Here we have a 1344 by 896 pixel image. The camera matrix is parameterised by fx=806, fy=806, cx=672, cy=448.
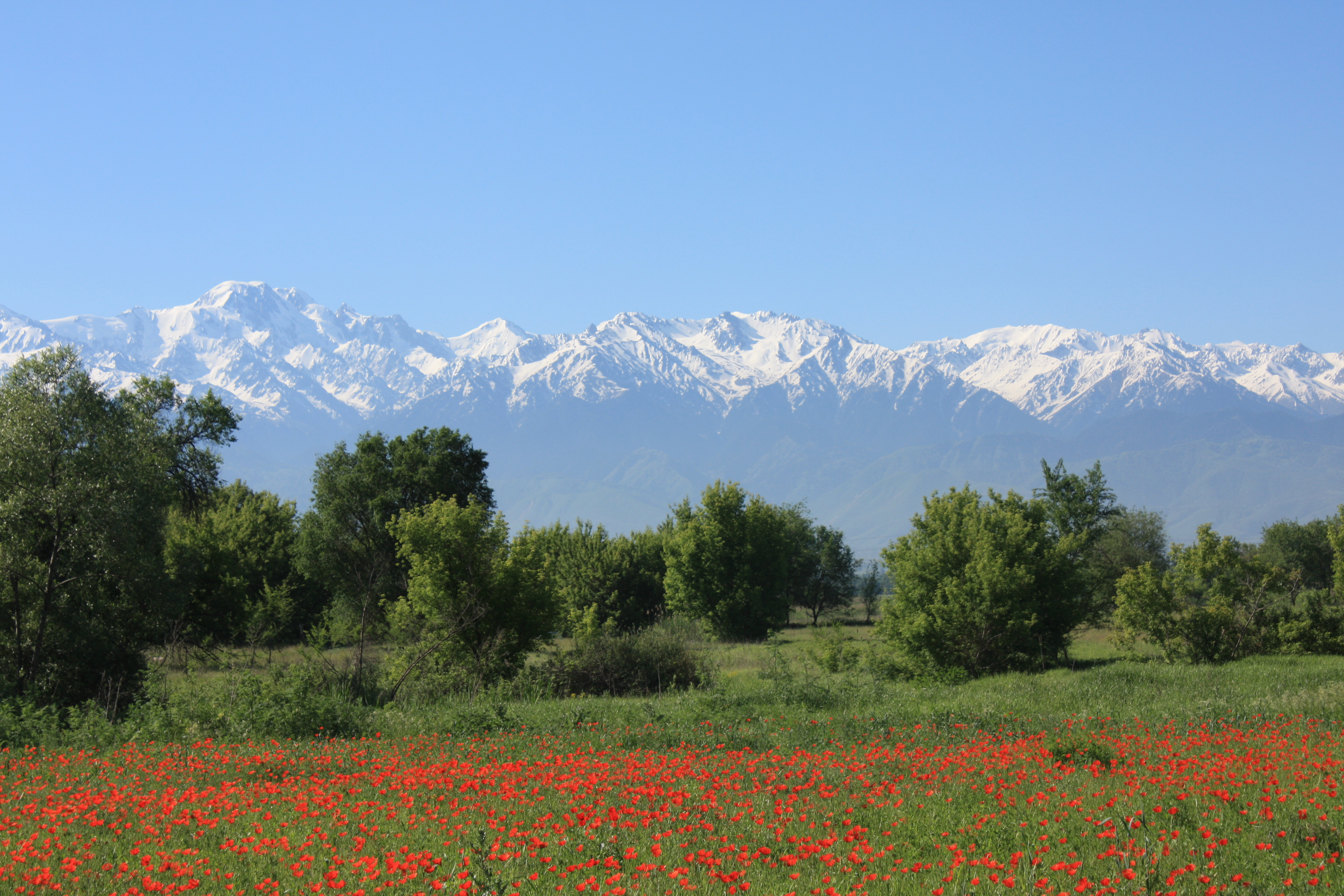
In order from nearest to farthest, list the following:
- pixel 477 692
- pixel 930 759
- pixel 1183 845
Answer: pixel 1183 845
pixel 930 759
pixel 477 692

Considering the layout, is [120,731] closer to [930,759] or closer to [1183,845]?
[930,759]

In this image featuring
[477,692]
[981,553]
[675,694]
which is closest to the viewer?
[477,692]

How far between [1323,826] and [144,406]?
3625cm

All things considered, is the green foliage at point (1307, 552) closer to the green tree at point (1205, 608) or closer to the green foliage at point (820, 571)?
the green foliage at point (820, 571)

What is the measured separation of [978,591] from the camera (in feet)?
91.9

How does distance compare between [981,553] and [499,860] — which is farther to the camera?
[981,553]

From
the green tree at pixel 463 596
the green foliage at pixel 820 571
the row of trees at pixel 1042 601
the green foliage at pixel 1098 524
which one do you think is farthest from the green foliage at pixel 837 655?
the green foliage at pixel 820 571

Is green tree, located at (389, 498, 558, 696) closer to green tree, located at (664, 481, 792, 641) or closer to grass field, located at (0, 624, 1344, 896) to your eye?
grass field, located at (0, 624, 1344, 896)

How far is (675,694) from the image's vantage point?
73.6ft

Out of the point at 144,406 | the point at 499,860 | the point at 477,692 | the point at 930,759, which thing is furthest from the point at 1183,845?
the point at 144,406

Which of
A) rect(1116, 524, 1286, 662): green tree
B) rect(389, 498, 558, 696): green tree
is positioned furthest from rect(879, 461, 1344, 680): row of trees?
rect(389, 498, 558, 696): green tree

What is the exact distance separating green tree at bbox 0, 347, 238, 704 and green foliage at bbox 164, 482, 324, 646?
5.75 ft

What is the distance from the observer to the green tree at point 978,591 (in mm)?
27797

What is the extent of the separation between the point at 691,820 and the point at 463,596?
1663 centimetres
